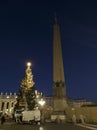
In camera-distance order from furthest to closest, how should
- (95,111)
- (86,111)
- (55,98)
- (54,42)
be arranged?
(54,42)
(55,98)
(86,111)
(95,111)

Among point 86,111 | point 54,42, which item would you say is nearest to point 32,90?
point 54,42

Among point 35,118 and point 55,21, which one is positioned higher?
point 55,21

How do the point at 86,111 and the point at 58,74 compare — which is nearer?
the point at 86,111

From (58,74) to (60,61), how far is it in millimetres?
2197

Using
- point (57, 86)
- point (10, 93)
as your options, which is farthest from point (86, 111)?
point (10, 93)

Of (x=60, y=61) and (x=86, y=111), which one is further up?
(x=60, y=61)

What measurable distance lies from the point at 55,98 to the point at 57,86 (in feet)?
5.72

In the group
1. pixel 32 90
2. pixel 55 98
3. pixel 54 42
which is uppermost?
pixel 54 42

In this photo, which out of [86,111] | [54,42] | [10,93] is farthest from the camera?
[10,93]

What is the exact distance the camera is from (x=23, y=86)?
54.4 meters

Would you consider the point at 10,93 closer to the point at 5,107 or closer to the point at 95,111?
the point at 5,107

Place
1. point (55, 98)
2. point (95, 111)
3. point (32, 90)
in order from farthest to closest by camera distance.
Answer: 1. point (32, 90)
2. point (55, 98)
3. point (95, 111)

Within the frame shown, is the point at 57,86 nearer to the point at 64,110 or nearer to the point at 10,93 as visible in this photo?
the point at 64,110

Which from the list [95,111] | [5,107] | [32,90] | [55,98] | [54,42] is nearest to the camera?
[95,111]
